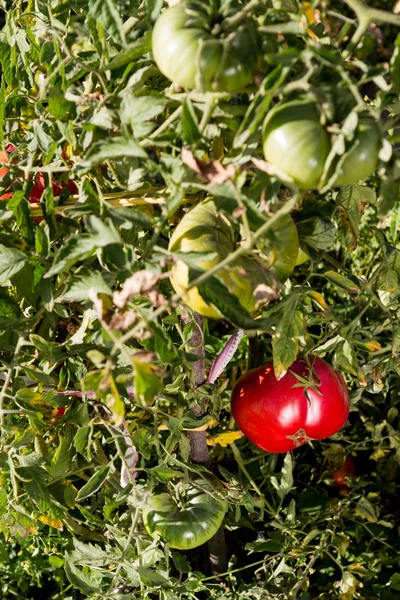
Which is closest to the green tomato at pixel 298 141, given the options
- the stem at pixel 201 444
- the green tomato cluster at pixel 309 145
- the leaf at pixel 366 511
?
the green tomato cluster at pixel 309 145

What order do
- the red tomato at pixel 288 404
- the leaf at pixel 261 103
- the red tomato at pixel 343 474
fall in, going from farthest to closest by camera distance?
the red tomato at pixel 343 474 → the red tomato at pixel 288 404 → the leaf at pixel 261 103

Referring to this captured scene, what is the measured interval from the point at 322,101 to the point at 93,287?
0.18 m

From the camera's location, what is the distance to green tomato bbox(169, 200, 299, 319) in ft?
1.42

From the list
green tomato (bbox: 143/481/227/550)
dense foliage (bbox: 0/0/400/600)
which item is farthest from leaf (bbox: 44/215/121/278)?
green tomato (bbox: 143/481/227/550)

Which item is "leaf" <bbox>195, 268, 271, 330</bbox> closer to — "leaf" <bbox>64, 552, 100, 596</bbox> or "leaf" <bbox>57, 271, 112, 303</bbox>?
"leaf" <bbox>57, 271, 112, 303</bbox>

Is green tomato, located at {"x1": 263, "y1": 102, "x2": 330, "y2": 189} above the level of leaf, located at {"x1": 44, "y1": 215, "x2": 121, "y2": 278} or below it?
above

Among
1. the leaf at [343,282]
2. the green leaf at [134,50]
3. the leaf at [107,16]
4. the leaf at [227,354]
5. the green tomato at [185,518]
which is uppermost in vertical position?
the leaf at [107,16]

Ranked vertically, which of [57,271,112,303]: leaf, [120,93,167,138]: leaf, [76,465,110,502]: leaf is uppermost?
[120,93,167,138]: leaf

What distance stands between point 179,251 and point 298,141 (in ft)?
0.33

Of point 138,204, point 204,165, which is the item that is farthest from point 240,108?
point 138,204

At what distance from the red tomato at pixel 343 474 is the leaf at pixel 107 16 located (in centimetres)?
77

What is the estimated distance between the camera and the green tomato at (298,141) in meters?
0.35

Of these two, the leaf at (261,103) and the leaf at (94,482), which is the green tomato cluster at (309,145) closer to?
the leaf at (261,103)

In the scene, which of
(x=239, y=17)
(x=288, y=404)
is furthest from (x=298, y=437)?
(x=239, y=17)
